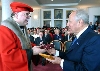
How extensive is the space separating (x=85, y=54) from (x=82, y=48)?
0.08m

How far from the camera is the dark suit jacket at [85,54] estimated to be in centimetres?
178

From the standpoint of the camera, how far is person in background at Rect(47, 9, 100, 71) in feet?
5.84

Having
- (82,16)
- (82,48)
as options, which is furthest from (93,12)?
(82,48)

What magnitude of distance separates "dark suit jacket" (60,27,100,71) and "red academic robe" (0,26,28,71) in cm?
48

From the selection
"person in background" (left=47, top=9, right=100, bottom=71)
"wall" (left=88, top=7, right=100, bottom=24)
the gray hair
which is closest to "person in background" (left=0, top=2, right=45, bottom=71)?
"person in background" (left=47, top=9, right=100, bottom=71)

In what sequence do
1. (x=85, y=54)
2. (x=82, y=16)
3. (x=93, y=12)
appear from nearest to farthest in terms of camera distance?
(x=85, y=54), (x=82, y=16), (x=93, y=12)

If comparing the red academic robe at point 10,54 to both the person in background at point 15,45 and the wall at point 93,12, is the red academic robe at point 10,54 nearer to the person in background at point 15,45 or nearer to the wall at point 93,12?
the person in background at point 15,45

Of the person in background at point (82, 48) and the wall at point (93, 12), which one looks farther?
the wall at point (93, 12)

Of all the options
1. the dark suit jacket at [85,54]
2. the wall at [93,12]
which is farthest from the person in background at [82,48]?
the wall at [93,12]

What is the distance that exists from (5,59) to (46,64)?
503cm

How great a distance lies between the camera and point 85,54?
5.97 feet

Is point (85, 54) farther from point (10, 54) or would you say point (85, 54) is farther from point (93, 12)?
point (93, 12)

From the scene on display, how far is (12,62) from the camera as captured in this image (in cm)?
191

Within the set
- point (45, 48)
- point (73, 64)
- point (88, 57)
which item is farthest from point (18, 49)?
point (88, 57)
